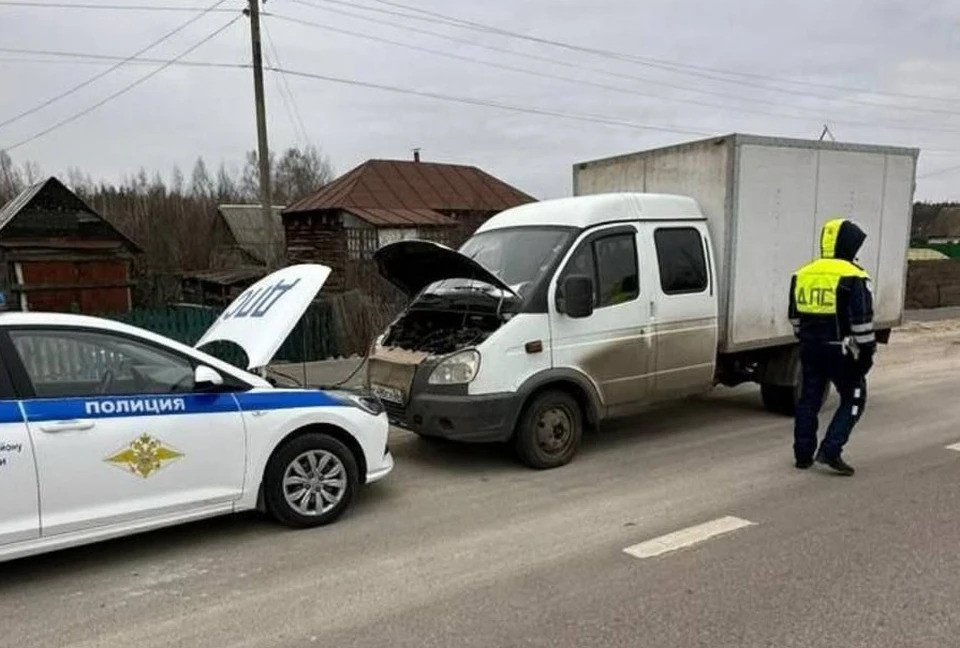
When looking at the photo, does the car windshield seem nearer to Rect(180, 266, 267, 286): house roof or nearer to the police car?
the police car

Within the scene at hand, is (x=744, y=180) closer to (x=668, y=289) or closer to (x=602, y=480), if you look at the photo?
(x=668, y=289)

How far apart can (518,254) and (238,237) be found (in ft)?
109

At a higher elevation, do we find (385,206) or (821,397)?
(385,206)

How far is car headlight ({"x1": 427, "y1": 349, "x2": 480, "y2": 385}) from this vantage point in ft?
19.4

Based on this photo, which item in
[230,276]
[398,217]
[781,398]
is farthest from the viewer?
[230,276]

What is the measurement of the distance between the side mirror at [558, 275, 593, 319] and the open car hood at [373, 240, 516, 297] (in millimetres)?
446

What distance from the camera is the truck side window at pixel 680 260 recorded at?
6.93m

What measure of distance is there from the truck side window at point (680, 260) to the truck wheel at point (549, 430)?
1492 mm

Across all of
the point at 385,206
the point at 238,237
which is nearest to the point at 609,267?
the point at 385,206

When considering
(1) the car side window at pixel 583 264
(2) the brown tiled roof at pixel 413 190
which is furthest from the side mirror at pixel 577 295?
(2) the brown tiled roof at pixel 413 190

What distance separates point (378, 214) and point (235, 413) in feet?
65.4

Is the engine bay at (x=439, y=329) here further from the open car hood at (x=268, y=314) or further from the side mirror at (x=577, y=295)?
the open car hood at (x=268, y=314)

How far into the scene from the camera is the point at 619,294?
6.65 m

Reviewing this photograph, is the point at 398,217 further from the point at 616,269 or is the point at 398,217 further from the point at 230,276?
the point at 616,269
